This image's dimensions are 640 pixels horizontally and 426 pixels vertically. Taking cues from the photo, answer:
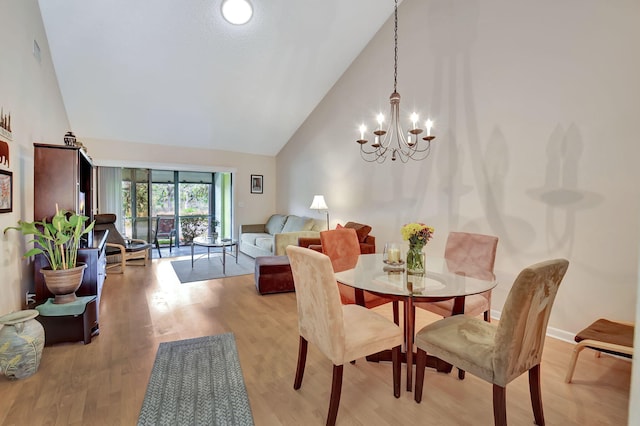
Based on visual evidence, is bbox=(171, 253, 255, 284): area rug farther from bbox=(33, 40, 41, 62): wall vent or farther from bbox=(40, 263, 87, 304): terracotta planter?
bbox=(33, 40, 41, 62): wall vent

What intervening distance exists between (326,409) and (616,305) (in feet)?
8.25

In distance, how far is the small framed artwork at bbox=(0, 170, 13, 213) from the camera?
244 cm

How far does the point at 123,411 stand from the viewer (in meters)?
1.85

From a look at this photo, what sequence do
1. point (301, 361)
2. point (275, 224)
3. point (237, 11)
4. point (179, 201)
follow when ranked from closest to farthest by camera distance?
point (301, 361), point (237, 11), point (275, 224), point (179, 201)

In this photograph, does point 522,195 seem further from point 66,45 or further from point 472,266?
point 66,45

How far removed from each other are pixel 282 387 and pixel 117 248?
4430 mm

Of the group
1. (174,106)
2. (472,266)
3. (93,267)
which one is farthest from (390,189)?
(174,106)

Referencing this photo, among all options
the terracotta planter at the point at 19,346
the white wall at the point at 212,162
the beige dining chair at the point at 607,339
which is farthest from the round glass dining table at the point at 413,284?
the white wall at the point at 212,162

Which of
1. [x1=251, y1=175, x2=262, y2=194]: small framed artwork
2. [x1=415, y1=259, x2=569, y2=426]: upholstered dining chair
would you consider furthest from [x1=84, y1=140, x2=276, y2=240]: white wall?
[x1=415, y1=259, x2=569, y2=426]: upholstered dining chair

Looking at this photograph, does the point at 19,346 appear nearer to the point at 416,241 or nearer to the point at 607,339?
the point at 416,241

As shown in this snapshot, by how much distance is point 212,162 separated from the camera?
7.01 metres

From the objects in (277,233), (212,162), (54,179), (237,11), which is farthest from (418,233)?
(212,162)

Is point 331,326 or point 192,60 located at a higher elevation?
point 192,60

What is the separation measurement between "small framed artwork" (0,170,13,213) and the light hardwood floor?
122 centimetres
